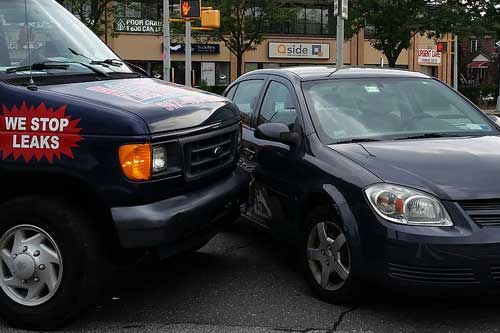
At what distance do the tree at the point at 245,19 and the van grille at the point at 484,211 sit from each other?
27.2m

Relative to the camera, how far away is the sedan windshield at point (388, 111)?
4.66 metres

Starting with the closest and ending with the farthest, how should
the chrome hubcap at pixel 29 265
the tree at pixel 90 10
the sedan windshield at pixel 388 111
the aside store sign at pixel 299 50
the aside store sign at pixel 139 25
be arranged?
the chrome hubcap at pixel 29 265 < the sedan windshield at pixel 388 111 < the tree at pixel 90 10 < the aside store sign at pixel 139 25 < the aside store sign at pixel 299 50

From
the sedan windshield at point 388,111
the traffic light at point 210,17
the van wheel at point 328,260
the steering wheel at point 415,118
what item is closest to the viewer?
the van wheel at point 328,260

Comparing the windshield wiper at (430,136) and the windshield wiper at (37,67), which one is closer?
the windshield wiper at (37,67)

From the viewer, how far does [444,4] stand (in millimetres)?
24984

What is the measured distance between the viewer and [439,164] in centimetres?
389

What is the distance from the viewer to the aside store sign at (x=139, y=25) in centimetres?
3875

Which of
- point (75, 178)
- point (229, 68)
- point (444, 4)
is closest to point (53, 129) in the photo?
point (75, 178)

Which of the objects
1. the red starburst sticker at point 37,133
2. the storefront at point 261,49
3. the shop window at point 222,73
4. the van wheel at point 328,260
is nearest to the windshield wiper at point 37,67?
the red starburst sticker at point 37,133

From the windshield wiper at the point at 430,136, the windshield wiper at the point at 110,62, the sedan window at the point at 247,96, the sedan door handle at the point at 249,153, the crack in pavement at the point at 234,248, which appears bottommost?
the crack in pavement at the point at 234,248

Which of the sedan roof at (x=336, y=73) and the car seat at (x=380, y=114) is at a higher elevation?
the sedan roof at (x=336, y=73)

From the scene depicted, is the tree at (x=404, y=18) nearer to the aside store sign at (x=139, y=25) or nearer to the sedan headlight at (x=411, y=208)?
the aside store sign at (x=139, y=25)

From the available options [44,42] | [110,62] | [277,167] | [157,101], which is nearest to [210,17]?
[110,62]

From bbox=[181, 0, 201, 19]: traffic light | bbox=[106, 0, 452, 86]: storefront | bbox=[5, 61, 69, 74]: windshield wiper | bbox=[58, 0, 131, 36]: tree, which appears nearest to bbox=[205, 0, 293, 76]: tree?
bbox=[58, 0, 131, 36]: tree
